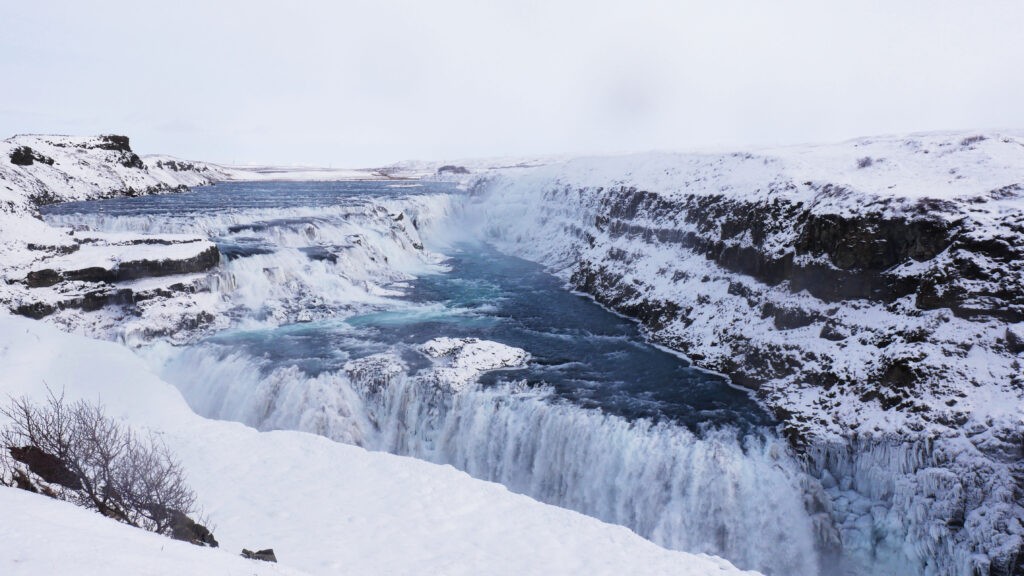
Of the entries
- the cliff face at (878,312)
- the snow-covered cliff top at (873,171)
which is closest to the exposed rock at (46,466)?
the cliff face at (878,312)

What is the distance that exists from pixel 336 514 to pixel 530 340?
13629 millimetres

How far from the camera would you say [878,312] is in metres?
17.0

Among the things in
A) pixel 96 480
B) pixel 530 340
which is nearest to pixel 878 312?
pixel 530 340

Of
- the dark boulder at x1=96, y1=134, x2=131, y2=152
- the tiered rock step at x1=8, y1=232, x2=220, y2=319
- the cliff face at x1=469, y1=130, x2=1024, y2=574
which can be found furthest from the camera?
the dark boulder at x1=96, y1=134, x2=131, y2=152

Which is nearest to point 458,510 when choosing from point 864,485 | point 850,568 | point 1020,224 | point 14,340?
→ point 850,568

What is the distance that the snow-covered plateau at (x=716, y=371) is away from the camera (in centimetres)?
1173

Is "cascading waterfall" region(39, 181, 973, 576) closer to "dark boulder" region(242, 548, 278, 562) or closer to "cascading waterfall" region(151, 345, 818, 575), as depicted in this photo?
"cascading waterfall" region(151, 345, 818, 575)

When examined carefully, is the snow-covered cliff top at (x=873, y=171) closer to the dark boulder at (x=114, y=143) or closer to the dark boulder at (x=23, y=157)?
the dark boulder at (x=23, y=157)

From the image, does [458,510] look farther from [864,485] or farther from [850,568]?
[864,485]

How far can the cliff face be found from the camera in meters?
12.0

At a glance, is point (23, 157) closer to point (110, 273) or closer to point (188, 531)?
point (110, 273)

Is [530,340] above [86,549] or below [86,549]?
below

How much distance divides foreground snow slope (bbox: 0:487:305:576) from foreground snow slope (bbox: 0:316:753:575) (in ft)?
0.10

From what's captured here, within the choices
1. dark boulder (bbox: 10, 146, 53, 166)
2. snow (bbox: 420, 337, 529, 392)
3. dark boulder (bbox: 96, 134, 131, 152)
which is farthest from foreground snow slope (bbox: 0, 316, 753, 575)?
dark boulder (bbox: 96, 134, 131, 152)
